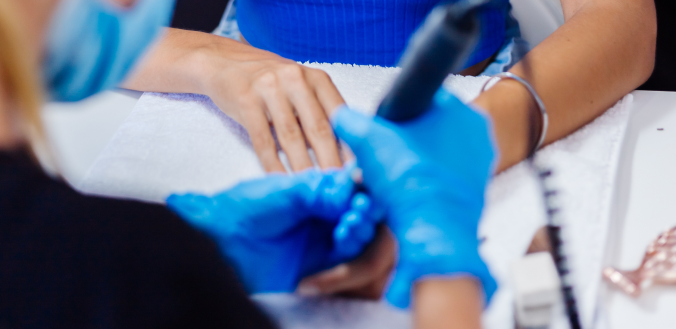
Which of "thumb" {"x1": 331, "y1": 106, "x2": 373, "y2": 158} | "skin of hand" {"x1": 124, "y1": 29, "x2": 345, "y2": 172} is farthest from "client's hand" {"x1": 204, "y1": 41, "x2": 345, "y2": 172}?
"thumb" {"x1": 331, "y1": 106, "x2": 373, "y2": 158}

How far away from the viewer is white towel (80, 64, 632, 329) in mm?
399

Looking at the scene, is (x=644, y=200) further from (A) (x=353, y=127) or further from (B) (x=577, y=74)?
(A) (x=353, y=127)

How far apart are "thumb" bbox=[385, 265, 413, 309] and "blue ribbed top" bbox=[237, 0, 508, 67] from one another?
457 mm

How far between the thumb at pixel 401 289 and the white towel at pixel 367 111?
0.06 meters

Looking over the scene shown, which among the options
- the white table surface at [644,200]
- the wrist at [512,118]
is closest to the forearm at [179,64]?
the white table surface at [644,200]

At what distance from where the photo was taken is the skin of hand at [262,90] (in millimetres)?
535

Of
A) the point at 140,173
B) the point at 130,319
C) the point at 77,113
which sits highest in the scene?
the point at 130,319

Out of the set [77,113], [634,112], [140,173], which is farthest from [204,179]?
[77,113]

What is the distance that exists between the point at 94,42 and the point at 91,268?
21 centimetres

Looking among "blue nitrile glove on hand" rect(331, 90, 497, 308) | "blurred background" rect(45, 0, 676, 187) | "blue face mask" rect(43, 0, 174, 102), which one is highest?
"blue face mask" rect(43, 0, 174, 102)

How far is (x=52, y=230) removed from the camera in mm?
251

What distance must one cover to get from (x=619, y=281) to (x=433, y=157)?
21 cm

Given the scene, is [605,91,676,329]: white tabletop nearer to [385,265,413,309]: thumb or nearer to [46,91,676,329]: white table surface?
[46,91,676,329]: white table surface

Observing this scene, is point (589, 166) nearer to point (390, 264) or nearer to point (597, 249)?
point (597, 249)
